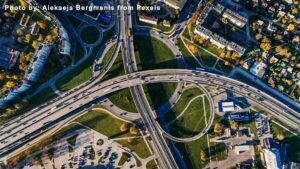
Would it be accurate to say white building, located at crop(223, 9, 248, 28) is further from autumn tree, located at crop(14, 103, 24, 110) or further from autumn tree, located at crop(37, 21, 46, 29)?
autumn tree, located at crop(14, 103, 24, 110)

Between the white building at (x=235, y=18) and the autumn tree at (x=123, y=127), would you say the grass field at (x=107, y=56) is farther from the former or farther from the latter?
the white building at (x=235, y=18)

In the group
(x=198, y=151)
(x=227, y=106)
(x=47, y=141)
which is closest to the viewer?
(x=198, y=151)

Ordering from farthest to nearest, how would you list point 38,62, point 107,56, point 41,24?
point 107,56, point 41,24, point 38,62

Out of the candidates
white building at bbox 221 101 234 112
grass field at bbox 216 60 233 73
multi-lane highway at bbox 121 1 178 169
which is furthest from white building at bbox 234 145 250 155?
grass field at bbox 216 60 233 73

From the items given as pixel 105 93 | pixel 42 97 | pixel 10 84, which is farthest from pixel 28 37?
pixel 105 93

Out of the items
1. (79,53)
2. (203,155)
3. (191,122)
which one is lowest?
(203,155)

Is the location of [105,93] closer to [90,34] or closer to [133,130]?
[133,130]

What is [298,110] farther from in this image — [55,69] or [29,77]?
[29,77]

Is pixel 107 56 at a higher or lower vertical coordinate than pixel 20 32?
lower
